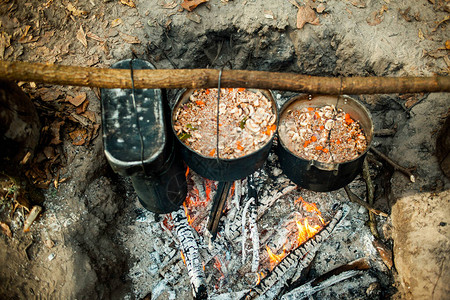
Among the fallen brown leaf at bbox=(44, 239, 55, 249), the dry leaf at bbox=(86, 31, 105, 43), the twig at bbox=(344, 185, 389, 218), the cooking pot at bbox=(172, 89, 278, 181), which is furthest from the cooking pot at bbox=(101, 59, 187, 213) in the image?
the twig at bbox=(344, 185, 389, 218)

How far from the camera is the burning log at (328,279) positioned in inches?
157

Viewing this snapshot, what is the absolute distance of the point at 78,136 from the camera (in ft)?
13.8

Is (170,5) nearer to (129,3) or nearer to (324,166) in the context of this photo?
(129,3)

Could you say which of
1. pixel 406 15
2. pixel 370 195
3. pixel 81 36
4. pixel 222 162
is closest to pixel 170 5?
pixel 81 36

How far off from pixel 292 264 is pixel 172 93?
123 inches

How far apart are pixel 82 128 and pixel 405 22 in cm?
503

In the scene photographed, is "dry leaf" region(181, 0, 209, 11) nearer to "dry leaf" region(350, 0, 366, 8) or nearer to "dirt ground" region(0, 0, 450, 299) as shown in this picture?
"dirt ground" region(0, 0, 450, 299)

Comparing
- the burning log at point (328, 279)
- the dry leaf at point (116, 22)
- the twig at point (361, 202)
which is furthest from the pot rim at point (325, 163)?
the dry leaf at point (116, 22)

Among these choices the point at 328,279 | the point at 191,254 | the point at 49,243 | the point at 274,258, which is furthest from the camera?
the point at 274,258

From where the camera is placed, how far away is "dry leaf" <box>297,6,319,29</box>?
4.77m

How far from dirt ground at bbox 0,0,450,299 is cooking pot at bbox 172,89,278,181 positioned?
1.31 metres

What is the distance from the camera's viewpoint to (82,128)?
4.26 m

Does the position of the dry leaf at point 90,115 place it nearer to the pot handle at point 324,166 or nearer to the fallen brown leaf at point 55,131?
the fallen brown leaf at point 55,131

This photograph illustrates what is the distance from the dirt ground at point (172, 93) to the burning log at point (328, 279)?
497 mm
